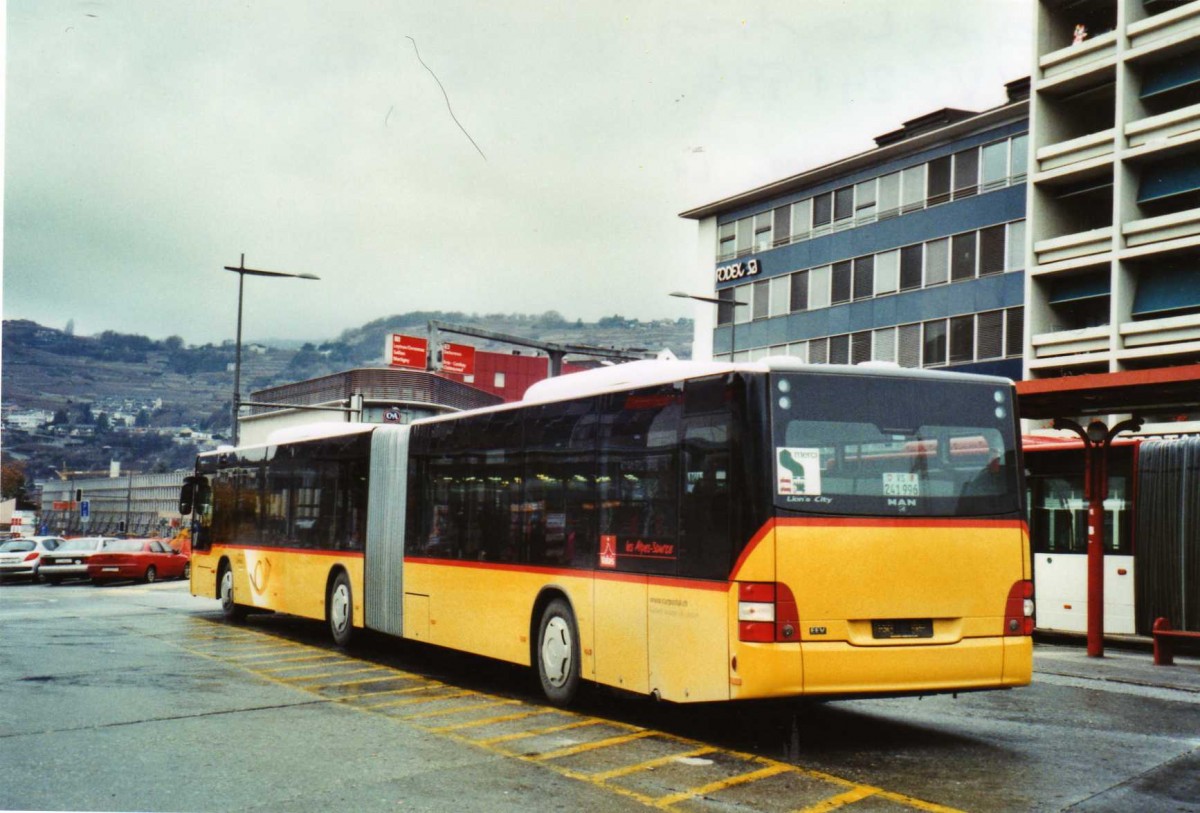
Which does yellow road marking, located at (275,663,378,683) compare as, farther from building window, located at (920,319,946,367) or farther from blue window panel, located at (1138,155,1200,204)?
building window, located at (920,319,946,367)

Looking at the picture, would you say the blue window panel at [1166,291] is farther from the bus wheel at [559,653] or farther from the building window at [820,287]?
the bus wheel at [559,653]

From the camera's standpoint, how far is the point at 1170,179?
123 feet

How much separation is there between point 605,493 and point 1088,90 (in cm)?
3623

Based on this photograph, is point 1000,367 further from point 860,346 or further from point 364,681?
point 364,681

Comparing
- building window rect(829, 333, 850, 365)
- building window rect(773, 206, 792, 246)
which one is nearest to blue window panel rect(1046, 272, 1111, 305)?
building window rect(829, 333, 850, 365)

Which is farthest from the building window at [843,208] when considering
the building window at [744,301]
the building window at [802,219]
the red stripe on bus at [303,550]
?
the red stripe on bus at [303,550]

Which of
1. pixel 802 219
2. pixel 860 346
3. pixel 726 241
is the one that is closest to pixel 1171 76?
pixel 860 346

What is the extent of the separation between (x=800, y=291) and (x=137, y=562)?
28.1 metres

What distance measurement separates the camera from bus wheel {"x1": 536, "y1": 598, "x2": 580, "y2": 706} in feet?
35.6

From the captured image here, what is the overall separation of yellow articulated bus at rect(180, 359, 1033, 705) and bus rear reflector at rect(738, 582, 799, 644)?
0.01 metres

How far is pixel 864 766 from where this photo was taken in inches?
328

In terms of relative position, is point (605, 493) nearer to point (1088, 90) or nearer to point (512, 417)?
point (512, 417)

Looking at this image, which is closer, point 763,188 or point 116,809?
point 116,809

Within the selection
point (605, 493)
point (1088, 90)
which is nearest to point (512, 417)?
point (605, 493)
